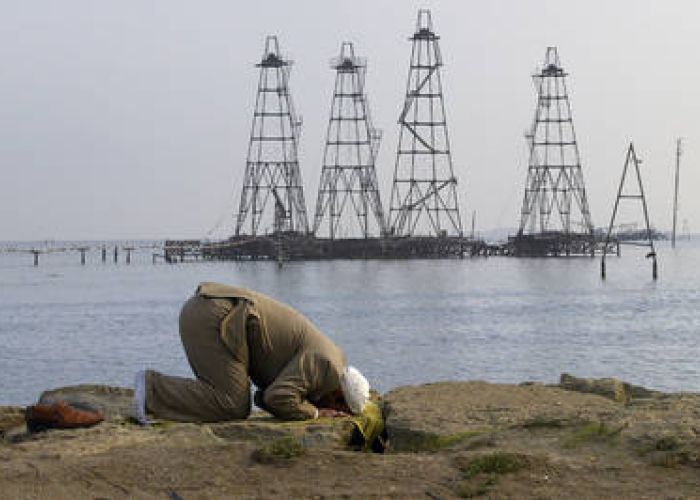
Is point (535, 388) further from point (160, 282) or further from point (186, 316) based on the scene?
point (160, 282)

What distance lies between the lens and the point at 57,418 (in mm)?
7496

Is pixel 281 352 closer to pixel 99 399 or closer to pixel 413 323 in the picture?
pixel 99 399

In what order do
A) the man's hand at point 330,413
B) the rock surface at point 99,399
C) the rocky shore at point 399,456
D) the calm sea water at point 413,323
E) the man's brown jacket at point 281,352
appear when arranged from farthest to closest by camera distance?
the calm sea water at point 413,323 → the rock surface at point 99,399 → the man's hand at point 330,413 → the man's brown jacket at point 281,352 → the rocky shore at point 399,456

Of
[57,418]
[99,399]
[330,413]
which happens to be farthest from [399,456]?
[99,399]

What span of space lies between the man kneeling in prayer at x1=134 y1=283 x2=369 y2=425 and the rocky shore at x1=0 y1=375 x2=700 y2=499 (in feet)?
0.59

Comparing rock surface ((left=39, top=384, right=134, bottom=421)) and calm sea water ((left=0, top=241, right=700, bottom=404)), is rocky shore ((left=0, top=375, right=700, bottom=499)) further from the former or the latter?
calm sea water ((left=0, top=241, right=700, bottom=404))

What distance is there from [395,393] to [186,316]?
156 cm

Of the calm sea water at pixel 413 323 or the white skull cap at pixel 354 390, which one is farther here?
the calm sea water at pixel 413 323

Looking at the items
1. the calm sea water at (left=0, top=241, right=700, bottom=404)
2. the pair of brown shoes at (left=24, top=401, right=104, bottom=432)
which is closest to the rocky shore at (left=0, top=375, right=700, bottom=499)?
the pair of brown shoes at (left=24, top=401, right=104, bottom=432)

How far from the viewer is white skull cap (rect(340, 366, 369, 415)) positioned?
24.6 ft

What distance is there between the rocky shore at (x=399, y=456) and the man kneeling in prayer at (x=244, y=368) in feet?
0.59

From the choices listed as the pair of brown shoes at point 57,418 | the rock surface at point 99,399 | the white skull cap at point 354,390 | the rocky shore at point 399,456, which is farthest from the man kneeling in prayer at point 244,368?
the rock surface at point 99,399

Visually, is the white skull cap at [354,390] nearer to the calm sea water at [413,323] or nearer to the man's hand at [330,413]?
the man's hand at [330,413]

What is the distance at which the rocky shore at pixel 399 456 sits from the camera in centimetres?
582
